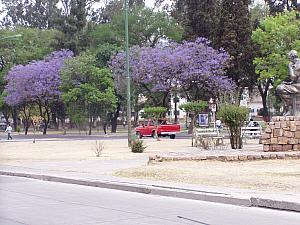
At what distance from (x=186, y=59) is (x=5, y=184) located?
3782 cm

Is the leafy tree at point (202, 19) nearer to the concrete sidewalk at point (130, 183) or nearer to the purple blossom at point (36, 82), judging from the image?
the purple blossom at point (36, 82)

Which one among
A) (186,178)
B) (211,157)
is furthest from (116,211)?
(211,157)

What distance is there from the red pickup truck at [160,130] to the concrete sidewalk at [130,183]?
25.8m

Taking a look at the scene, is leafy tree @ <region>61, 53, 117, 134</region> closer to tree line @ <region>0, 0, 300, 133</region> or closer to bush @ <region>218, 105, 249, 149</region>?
tree line @ <region>0, 0, 300, 133</region>

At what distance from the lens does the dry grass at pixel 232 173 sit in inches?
591

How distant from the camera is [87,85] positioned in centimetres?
6303

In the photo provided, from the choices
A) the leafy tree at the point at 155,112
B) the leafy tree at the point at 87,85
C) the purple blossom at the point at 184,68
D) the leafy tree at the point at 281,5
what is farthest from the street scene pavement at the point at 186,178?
the leafy tree at the point at 281,5

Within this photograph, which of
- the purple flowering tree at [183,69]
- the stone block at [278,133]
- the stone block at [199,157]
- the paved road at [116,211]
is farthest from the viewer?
the purple flowering tree at [183,69]

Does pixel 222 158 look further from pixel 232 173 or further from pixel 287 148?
pixel 232 173

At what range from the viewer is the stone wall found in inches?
925

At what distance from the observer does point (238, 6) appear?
6247 cm

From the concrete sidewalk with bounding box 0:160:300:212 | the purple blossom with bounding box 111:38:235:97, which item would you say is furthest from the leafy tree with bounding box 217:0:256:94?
the concrete sidewalk with bounding box 0:160:300:212

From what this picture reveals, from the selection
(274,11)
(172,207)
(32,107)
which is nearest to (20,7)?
(32,107)

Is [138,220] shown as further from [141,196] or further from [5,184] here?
[5,184]
